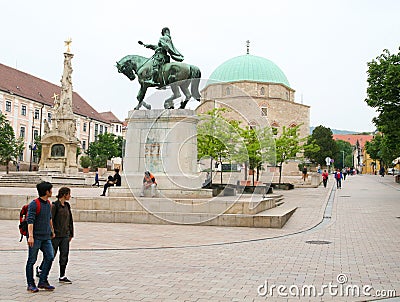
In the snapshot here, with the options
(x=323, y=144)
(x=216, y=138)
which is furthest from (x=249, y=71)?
(x=216, y=138)

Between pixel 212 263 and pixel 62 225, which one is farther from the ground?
pixel 62 225

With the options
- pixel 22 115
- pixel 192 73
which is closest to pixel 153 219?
pixel 192 73

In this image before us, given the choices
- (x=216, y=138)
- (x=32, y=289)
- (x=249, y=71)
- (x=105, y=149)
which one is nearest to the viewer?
(x=32, y=289)

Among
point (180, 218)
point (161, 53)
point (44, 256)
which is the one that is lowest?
point (180, 218)

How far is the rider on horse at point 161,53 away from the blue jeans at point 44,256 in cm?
1130

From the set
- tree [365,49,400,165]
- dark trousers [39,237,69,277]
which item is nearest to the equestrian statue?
dark trousers [39,237,69,277]

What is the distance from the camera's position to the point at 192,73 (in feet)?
55.9

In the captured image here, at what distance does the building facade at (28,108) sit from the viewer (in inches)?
2618

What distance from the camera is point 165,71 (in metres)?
16.9

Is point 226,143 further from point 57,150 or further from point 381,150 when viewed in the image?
point 381,150

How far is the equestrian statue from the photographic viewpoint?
16.9 metres

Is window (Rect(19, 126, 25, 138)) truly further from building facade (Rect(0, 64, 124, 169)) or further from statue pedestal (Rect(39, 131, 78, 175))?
statue pedestal (Rect(39, 131, 78, 175))

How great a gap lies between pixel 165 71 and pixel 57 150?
3285 centimetres

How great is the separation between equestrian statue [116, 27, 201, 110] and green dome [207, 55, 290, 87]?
62744mm
